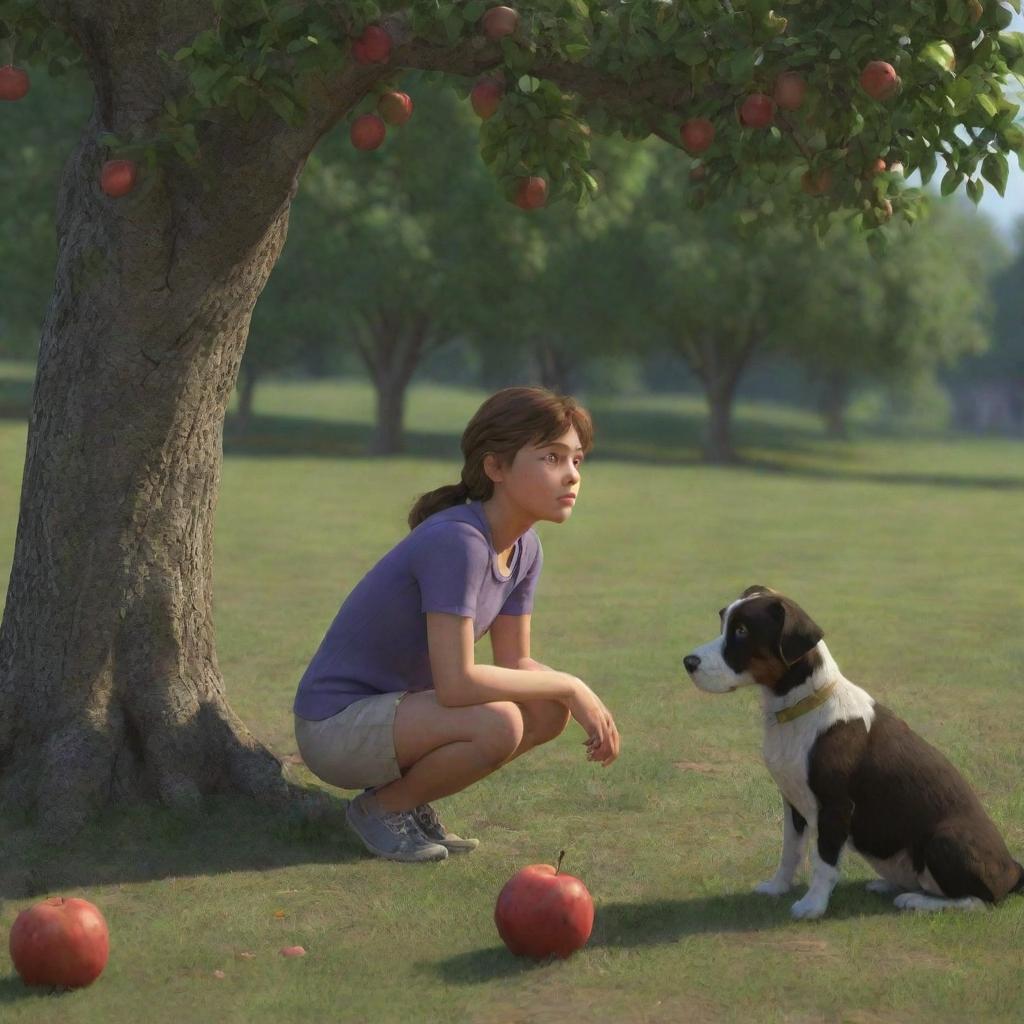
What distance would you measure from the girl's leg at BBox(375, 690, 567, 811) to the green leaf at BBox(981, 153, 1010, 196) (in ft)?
9.65

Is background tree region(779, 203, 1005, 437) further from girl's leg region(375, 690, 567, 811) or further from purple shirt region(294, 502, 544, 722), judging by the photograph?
girl's leg region(375, 690, 567, 811)

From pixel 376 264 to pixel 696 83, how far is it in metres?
34.6

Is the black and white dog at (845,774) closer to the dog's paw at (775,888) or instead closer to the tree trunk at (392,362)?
the dog's paw at (775,888)

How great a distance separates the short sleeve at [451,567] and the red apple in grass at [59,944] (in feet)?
5.83

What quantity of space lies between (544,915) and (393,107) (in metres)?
3.89

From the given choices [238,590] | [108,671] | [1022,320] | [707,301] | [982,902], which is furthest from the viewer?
[1022,320]

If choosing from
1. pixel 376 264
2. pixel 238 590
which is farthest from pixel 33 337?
pixel 238 590

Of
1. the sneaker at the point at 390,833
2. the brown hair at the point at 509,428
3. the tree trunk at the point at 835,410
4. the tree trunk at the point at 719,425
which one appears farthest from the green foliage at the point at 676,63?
the tree trunk at the point at 835,410

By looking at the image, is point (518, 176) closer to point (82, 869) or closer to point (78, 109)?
point (82, 869)

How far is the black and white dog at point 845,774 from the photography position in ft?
19.7

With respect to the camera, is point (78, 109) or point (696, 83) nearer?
point (696, 83)

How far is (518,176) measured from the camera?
789 cm

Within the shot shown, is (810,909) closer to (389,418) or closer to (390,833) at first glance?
(390,833)

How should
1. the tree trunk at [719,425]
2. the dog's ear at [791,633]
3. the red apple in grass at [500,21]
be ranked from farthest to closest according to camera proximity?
the tree trunk at [719,425], the red apple in grass at [500,21], the dog's ear at [791,633]
